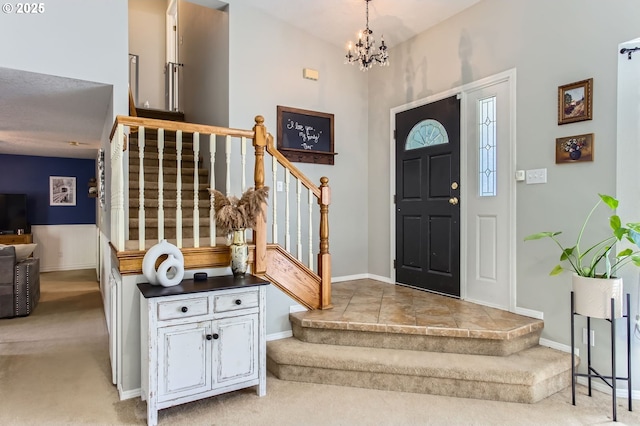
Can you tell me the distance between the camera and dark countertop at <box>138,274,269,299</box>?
2373 mm

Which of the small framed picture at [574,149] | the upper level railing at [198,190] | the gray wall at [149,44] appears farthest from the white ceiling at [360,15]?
the gray wall at [149,44]

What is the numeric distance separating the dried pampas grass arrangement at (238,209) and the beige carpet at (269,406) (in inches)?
48.3

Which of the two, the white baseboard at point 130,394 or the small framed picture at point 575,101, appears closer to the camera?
the white baseboard at point 130,394

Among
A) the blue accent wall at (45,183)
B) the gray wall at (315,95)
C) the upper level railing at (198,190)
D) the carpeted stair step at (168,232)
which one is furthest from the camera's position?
the blue accent wall at (45,183)

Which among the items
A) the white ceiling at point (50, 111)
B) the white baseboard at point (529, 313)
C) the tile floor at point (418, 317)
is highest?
the white ceiling at point (50, 111)

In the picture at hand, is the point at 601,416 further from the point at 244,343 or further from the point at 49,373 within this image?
the point at 49,373

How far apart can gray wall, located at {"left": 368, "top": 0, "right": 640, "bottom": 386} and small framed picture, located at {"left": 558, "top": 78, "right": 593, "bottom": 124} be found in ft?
0.15

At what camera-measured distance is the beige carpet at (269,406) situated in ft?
7.89

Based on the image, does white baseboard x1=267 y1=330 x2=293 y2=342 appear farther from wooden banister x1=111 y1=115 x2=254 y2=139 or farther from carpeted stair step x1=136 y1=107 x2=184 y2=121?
carpeted stair step x1=136 y1=107 x2=184 y2=121

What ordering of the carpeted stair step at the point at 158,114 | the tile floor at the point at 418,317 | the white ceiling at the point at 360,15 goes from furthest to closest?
the carpeted stair step at the point at 158,114 < the white ceiling at the point at 360,15 < the tile floor at the point at 418,317

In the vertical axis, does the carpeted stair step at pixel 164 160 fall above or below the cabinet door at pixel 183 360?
above

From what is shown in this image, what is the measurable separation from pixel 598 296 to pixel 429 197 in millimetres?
2001

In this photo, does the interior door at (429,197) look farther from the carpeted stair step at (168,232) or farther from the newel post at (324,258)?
the carpeted stair step at (168,232)

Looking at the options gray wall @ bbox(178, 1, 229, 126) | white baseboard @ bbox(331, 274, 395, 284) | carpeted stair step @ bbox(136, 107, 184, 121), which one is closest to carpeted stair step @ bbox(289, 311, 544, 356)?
white baseboard @ bbox(331, 274, 395, 284)
